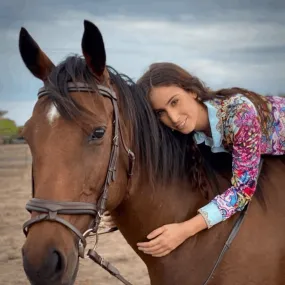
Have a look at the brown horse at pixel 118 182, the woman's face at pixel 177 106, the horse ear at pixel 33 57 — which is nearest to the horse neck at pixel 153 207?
the brown horse at pixel 118 182

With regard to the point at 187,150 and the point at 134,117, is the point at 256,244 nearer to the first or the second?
the point at 187,150

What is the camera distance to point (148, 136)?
297cm

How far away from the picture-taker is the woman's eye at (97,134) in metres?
2.51

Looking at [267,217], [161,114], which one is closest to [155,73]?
[161,114]

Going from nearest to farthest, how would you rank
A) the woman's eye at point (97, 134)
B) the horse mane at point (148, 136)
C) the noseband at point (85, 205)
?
1. the noseband at point (85, 205)
2. the woman's eye at point (97, 134)
3. the horse mane at point (148, 136)

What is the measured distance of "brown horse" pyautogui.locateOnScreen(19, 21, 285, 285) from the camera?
2385 millimetres

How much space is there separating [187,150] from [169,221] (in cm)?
44

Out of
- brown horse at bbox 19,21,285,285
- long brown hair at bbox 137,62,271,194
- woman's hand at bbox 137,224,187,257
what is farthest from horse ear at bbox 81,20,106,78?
woman's hand at bbox 137,224,187,257

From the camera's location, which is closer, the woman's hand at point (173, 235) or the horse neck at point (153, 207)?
the woman's hand at point (173, 235)

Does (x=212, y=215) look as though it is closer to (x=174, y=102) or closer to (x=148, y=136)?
(x=148, y=136)

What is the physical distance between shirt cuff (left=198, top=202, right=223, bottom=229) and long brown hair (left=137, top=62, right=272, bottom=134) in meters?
0.60

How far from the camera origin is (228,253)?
2908 mm

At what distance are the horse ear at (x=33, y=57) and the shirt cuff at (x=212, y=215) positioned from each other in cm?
113

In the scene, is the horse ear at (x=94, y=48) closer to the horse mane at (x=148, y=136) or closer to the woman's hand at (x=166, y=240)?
the horse mane at (x=148, y=136)
